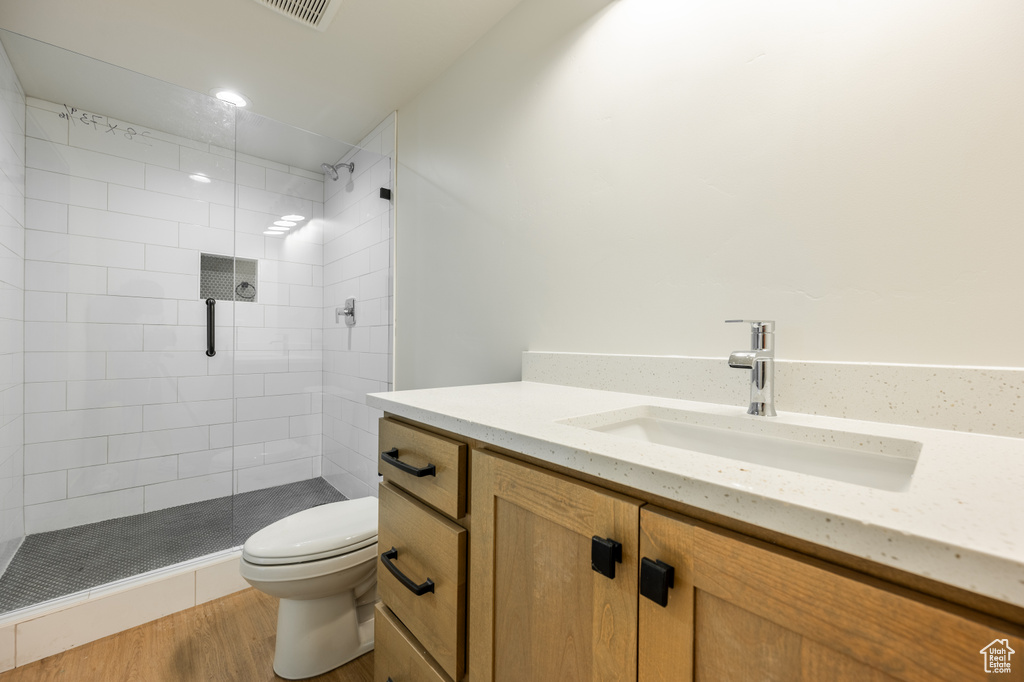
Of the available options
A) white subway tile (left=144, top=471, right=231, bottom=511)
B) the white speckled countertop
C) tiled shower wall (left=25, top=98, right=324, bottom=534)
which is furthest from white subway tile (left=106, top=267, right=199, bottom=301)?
the white speckled countertop

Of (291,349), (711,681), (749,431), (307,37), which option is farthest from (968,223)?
(291,349)

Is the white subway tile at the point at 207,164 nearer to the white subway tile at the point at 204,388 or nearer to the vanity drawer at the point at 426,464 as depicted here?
the white subway tile at the point at 204,388

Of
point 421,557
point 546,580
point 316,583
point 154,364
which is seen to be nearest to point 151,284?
point 154,364

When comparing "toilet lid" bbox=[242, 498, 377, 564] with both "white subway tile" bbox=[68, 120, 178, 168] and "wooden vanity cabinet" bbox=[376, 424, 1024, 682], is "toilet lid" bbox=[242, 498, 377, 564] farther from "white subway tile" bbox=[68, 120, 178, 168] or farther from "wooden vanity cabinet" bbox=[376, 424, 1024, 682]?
"white subway tile" bbox=[68, 120, 178, 168]

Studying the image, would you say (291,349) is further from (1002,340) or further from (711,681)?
(1002,340)

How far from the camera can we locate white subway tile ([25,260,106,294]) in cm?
170

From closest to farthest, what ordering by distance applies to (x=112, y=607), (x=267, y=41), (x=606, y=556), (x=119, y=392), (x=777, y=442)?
(x=606, y=556)
(x=777, y=442)
(x=112, y=607)
(x=267, y=41)
(x=119, y=392)

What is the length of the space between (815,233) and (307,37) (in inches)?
74.3

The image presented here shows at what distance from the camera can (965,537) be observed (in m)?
0.31

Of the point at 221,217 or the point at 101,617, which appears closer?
the point at 101,617

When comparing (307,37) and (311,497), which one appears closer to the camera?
(307,37)

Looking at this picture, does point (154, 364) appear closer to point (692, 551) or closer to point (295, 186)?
point (295, 186)

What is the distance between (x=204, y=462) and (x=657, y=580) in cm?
232

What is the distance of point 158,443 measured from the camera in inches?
77.6
